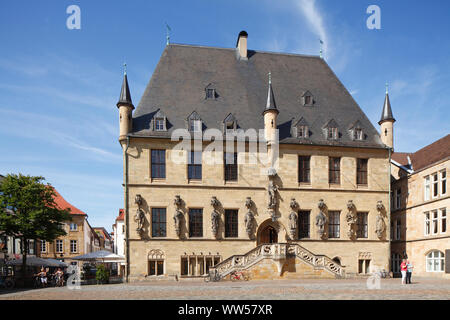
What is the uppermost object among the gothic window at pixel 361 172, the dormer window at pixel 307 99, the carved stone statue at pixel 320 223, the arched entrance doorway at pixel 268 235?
the dormer window at pixel 307 99

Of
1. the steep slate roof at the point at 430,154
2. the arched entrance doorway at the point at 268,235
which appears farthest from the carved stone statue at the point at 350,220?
the steep slate roof at the point at 430,154

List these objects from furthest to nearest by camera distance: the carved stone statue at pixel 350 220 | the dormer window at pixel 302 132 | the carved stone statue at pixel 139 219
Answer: the dormer window at pixel 302 132 < the carved stone statue at pixel 350 220 < the carved stone statue at pixel 139 219

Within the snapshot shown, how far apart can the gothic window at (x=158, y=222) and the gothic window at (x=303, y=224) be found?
953 centimetres

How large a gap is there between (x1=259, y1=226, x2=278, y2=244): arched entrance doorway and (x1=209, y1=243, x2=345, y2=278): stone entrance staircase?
3195mm

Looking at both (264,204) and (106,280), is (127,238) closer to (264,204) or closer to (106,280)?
(106,280)

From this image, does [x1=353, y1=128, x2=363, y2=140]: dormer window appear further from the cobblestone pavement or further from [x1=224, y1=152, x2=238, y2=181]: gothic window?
the cobblestone pavement

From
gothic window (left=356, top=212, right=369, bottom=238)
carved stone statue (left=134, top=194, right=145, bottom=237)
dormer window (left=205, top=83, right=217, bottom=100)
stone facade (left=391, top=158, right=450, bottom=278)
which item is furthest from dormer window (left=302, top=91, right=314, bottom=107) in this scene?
carved stone statue (left=134, top=194, right=145, bottom=237)

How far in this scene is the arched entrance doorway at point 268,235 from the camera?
85.1 ft

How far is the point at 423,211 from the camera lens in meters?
27.1

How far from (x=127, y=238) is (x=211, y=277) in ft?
20.7

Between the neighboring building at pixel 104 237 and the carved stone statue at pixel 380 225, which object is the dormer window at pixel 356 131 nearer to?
the carved stone statue at pixel 380 225

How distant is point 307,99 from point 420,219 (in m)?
12.6
